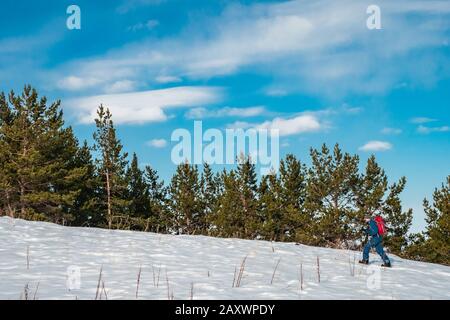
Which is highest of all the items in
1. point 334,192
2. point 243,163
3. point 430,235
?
point 243,163

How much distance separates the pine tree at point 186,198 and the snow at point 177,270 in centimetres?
3533

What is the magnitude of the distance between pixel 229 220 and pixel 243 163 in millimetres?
5699

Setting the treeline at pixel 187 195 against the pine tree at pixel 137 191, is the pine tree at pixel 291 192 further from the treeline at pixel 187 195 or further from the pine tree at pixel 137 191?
the pine tree at pixel 137 191

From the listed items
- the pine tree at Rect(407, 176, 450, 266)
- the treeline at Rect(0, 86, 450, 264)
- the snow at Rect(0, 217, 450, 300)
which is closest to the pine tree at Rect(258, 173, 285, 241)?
the treeline at Rect(0, 86, 450, 264)

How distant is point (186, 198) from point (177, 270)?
132 ft

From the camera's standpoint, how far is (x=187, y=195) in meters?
49.3

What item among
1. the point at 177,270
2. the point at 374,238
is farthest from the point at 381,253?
the point at 177,270

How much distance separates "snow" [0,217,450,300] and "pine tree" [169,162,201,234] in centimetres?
3533

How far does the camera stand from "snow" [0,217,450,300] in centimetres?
677

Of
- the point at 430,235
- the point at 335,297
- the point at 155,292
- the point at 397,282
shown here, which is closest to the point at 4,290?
the point at 155,292

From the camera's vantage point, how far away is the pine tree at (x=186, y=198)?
4894 centimetres

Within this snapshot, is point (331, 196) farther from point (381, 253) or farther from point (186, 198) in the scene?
point (381, 253)

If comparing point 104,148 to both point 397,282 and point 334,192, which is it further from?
point 397,282

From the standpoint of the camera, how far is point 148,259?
9.63 metres
